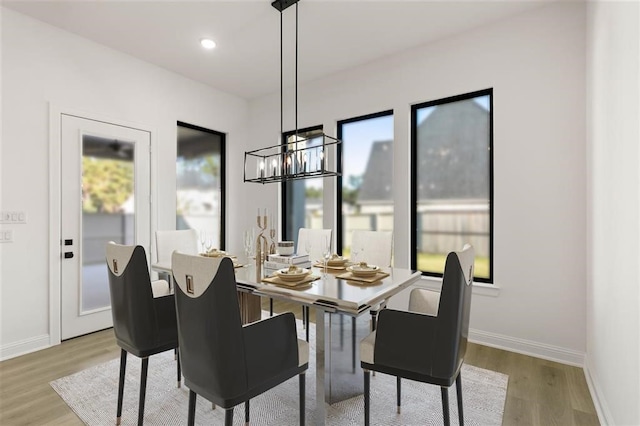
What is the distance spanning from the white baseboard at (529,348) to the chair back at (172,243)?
279cm

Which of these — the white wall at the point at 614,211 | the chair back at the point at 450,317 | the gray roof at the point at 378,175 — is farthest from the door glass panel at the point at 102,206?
the white wall at the point at 614,211

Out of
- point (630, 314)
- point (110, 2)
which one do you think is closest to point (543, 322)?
point (630, 314)

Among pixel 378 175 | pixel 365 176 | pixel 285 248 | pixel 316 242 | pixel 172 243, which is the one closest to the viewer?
pixel 285 248

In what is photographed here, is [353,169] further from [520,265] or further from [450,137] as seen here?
[520,265]

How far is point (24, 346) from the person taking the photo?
111 inches

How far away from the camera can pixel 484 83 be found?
3.06 metres

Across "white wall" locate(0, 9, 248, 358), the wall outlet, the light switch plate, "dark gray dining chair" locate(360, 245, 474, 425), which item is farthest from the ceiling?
"dark gray dining chair" locate(360, 245, 474, 425)

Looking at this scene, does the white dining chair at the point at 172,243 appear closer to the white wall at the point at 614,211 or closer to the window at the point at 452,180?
the window at the point at 452,180

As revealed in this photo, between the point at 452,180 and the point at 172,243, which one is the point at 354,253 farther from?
the point at 172,243

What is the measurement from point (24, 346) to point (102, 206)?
1.35 metres

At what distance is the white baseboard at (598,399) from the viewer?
1786 millimetres

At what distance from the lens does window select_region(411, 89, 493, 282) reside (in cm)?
317

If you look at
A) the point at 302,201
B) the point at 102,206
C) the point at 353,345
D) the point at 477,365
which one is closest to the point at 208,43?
the point at 102,206

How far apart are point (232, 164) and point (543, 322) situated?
403cm
